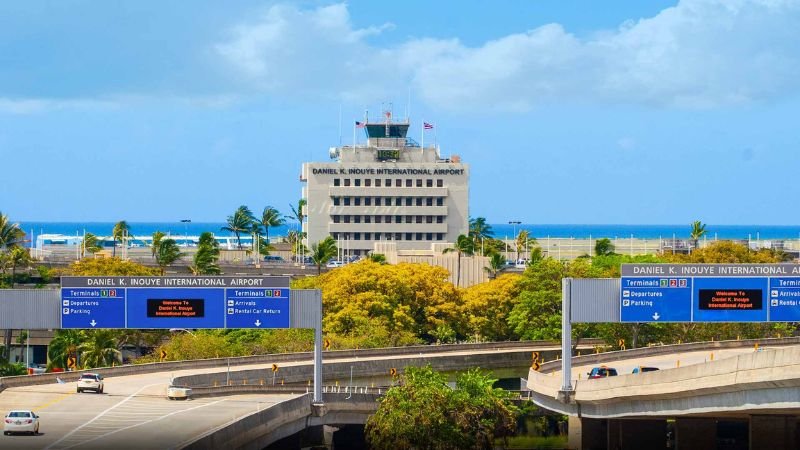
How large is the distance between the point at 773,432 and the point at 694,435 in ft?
25.6

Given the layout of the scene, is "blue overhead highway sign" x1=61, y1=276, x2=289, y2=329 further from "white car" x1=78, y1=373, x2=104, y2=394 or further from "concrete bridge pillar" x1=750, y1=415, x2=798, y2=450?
"concrete bridge pillar" x1=750, y1=415, x2=798, y2=450

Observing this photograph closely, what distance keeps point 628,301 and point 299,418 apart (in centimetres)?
1571

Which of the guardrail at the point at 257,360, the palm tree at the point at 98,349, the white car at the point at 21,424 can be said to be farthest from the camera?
A: the palm tree at the point at 98,349

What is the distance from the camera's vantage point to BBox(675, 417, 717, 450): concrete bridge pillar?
6712 centimetres

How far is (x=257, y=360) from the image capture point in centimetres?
8881

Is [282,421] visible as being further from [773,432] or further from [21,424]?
[773,432]

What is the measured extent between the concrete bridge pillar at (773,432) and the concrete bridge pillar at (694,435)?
6.66 m

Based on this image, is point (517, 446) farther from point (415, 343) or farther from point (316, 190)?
point (316, 190)

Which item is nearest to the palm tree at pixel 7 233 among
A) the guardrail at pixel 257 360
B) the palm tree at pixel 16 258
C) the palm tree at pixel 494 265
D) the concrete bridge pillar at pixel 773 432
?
the palm tree at pixel 16 258

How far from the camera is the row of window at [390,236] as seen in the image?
18675cm

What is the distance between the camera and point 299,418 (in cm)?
6900

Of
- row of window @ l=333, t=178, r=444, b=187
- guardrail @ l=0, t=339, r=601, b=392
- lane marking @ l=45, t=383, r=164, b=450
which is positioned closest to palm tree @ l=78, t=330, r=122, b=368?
guardrail @ l=0, t=339, r=601, b=392

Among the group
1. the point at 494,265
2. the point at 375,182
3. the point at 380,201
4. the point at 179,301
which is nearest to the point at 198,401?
the point at 179,301

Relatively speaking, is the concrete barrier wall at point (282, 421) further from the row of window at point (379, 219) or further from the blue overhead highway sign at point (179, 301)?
the row of window at point (379, 219)
